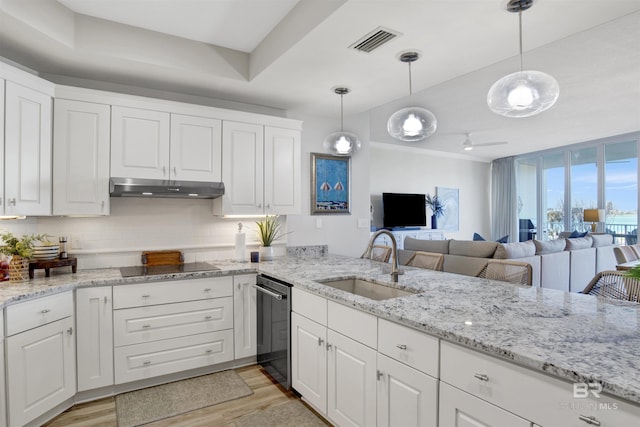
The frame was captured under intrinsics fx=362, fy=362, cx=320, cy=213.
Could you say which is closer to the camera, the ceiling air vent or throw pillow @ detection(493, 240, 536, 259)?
the ceiling air vent

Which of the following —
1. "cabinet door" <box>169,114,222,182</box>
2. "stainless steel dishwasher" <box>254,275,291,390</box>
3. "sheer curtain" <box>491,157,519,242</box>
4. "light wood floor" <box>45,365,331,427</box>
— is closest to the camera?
"light wood floor" <box>45,365,331,427</box>

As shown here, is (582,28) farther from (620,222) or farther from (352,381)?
(620,222)

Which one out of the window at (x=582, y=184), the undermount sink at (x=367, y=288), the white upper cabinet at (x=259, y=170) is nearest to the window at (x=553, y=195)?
the window at (x=582, y=184)

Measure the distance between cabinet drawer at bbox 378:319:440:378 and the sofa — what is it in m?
2.38

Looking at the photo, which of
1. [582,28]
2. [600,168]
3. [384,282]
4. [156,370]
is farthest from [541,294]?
[600,168]

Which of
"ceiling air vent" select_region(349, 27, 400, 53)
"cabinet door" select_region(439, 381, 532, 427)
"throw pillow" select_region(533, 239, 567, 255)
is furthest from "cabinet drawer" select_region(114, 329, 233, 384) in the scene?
"throw pillow" select_region(533, 239, 567, 255)

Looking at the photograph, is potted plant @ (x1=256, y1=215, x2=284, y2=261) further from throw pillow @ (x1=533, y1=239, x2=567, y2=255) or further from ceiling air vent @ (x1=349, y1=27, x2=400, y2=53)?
throw pillow @ (x1=533, y1=239, x2=567, y2=255)

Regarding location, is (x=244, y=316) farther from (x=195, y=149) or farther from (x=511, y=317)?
(x=511, y=317)

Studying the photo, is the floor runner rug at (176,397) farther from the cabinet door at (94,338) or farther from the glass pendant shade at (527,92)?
the glass pendant shade at (527,92)

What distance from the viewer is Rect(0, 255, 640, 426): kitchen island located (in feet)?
3.51

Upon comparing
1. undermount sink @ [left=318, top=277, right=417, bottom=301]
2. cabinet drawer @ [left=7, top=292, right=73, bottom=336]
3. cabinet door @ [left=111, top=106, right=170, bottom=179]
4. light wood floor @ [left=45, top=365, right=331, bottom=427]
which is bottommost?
light wood floor @ [left=45, top=365, right=331, bottom=427]

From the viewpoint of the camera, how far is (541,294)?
76.7 inches

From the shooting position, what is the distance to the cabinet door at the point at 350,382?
180cm

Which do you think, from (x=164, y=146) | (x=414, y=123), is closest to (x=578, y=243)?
(x=414, y=123)
